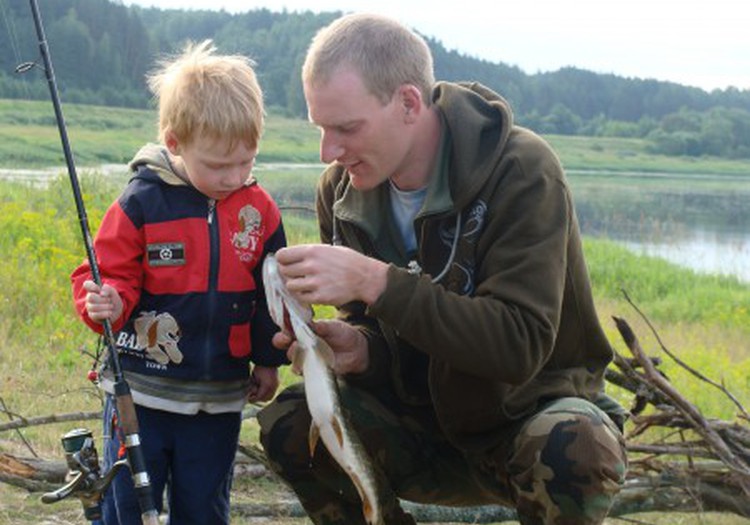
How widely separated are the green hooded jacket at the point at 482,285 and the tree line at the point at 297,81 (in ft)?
61.4

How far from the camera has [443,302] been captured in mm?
3365

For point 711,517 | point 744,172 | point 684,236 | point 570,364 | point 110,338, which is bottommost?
point 744,172

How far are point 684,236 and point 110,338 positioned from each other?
959 inches

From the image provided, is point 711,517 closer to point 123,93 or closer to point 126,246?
point 126,246

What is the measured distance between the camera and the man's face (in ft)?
11.8

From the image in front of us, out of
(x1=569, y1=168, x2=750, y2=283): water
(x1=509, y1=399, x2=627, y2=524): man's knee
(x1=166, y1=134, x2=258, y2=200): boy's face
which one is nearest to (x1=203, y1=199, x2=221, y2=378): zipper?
(x1=166, y1=134, x2=258, y2=200): boy's face

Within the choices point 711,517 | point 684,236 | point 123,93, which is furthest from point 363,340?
point 123,93

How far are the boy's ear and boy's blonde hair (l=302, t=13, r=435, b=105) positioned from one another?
0.42 meters

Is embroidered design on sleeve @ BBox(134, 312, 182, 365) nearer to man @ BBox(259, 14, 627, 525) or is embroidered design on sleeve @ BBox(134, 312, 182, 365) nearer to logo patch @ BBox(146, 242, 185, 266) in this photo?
logo patch @ BBox(146, 242, 185, 266)

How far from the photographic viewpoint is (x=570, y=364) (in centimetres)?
376

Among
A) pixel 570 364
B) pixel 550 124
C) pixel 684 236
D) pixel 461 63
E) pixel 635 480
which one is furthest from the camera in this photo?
pixel 550 124

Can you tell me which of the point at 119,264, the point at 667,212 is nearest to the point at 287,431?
the point at 119,264

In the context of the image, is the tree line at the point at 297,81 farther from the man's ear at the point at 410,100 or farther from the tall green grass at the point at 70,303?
the man's ear at the point at 410,100

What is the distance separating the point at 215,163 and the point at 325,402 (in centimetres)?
76
